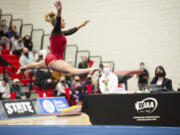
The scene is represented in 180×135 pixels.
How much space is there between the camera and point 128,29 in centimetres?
1350

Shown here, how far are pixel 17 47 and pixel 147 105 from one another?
927cm

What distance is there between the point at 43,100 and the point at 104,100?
3296 millimetres

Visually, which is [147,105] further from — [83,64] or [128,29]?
[128,29]

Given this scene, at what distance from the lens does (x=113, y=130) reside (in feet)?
12.8

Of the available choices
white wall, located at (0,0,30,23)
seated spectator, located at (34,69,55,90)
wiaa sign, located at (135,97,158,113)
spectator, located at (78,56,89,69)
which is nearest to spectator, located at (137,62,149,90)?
spectator, located at (78,56,89,69)

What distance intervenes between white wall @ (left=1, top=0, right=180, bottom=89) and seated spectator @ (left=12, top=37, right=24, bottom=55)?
5.29ft

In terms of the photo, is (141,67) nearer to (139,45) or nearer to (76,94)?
(139,45)

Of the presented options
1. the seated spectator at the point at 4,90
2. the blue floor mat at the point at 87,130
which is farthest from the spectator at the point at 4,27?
the blue floor mat at the point at 87,130

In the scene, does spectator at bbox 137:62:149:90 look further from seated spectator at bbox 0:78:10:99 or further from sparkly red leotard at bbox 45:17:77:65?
sparkly red leotard at bbox 45:17:77:65

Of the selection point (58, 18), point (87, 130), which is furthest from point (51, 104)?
point (87, 130)

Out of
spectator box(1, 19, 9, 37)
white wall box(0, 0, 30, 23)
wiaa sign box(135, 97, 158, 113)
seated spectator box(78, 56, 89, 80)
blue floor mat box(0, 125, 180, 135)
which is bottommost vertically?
blue floor mat box(0, 125, 180, 135)

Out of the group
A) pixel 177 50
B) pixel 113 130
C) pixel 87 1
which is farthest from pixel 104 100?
pixel 87 1

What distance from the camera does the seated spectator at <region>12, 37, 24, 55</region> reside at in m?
13.1

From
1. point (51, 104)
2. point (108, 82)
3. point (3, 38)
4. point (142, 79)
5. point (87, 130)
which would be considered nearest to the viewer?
point (87, 130)
